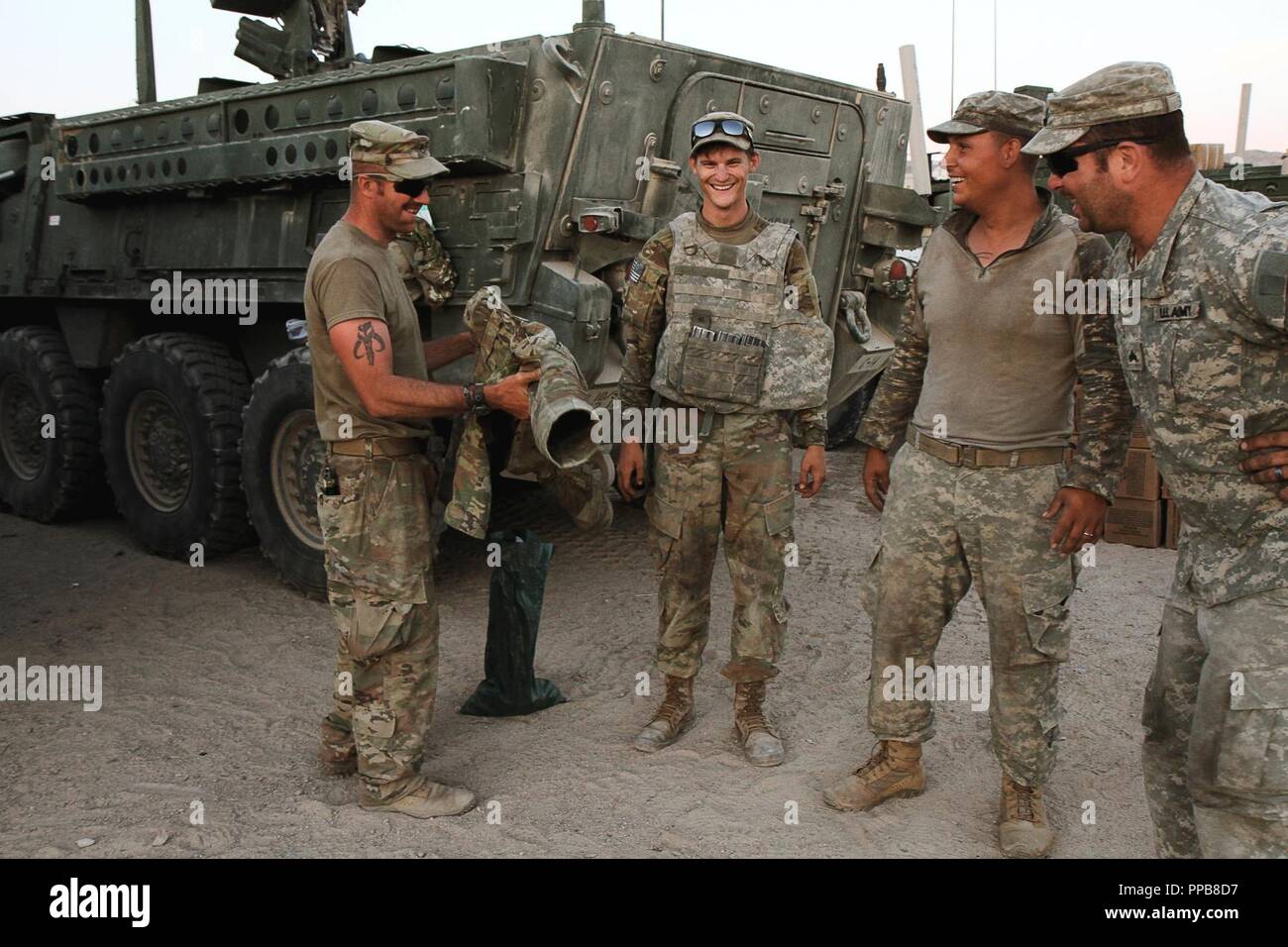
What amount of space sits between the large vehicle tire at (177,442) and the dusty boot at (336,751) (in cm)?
269

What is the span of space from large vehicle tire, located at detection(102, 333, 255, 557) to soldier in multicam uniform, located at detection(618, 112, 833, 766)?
10.00ft

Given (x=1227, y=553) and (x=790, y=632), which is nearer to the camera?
(x=1227, y=553)

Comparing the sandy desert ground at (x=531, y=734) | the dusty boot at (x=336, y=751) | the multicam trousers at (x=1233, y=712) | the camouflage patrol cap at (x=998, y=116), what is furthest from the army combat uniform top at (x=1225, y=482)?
the dusty boot at (x=336, y=751)

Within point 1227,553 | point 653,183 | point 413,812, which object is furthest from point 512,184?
point 1227,553

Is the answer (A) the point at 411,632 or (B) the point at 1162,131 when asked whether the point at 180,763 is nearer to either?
(A) the point at 411,632

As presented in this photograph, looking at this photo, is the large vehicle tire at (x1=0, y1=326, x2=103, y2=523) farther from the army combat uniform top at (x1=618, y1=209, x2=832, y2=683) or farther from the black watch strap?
the black watch strap

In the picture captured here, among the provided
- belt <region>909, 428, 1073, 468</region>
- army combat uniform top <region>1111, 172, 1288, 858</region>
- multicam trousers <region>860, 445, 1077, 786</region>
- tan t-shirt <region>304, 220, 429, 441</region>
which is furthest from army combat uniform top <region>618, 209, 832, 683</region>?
army combat uniform top <region>1111, 172, 1288, 858</region>

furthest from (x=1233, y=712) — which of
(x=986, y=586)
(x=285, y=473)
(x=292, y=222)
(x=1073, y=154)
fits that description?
(x=292, y=222)

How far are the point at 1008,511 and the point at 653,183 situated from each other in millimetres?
2753

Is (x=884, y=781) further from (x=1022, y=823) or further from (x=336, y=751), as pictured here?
(x=336, y=751)

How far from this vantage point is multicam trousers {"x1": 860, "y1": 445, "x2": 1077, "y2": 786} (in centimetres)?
313

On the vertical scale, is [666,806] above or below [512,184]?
below

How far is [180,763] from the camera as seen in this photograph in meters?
3.96

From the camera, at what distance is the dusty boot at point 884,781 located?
355 centimetres
